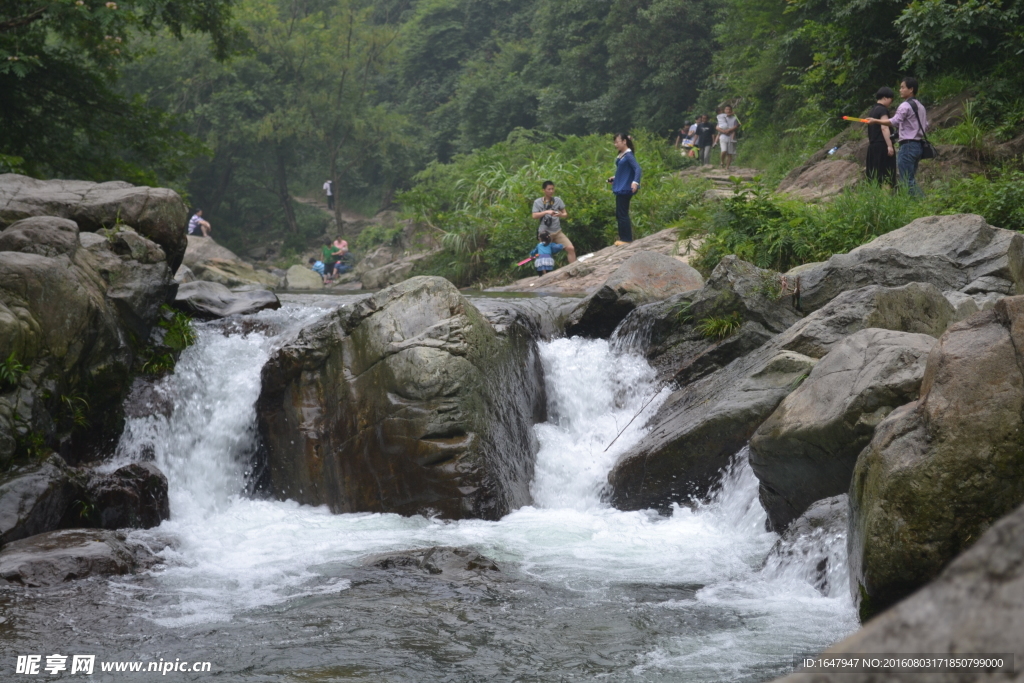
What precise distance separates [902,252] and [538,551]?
5064 mm

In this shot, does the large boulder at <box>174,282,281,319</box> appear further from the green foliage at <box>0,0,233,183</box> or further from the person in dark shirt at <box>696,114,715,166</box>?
the person in dark shirt at <box>696,114,715,166</box>

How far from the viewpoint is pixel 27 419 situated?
751cm

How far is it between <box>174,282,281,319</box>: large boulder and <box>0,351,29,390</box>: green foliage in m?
3.56

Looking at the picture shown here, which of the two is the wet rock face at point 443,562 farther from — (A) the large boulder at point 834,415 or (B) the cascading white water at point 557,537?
(A) the large boulder at point 834,415

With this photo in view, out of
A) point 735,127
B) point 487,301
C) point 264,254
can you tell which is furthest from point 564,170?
point 264,254

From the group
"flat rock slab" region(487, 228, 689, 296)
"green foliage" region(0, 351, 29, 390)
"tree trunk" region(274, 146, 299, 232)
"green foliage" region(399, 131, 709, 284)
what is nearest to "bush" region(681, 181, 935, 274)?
"flat rock slab" region(487, 228, 689, 296)

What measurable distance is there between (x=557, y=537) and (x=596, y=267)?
8.26 metres

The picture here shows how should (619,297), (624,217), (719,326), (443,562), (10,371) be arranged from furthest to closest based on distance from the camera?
(624,217) < (619,297) < (719,326) < (10,371) < (443,562)

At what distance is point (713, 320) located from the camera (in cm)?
986

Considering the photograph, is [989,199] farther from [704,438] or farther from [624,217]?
[704,438]

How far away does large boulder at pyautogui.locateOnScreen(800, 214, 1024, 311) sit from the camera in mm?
8930

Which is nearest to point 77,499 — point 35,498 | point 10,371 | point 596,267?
point 35,498

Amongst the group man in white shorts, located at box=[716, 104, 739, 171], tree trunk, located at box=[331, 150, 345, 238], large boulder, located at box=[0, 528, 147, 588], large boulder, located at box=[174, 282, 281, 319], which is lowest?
large boulder, located at box=[0, 528, 147, 588]

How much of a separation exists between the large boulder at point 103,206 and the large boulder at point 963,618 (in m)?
10.2
